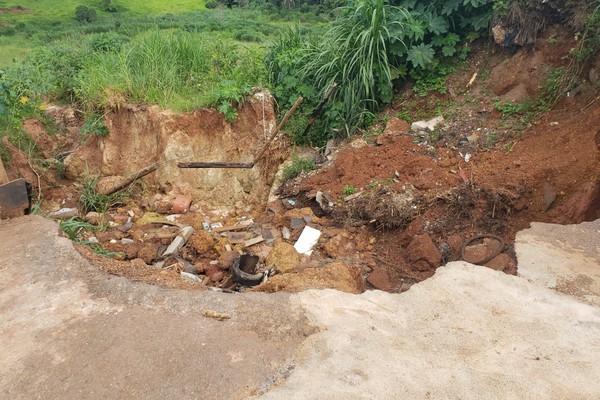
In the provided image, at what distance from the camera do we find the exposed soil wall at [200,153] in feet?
19.7

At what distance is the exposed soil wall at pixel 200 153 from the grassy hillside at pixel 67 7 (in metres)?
9.16

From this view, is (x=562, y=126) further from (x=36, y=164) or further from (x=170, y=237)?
(x=36, y=164)

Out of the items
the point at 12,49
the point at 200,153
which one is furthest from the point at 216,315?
the point at 12,49

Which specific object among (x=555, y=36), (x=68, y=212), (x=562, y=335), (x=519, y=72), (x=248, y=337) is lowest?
(x=68, y=212)

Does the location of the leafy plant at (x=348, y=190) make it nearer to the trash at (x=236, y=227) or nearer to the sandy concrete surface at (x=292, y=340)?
the trash at (x=236, y=227)

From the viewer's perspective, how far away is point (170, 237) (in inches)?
197

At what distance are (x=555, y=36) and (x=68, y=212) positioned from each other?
20.0 feet

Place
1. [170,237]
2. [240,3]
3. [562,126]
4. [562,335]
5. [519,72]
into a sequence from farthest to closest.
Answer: [240,3] → [519,72] → [170,237] → [562,126] → [562,335]

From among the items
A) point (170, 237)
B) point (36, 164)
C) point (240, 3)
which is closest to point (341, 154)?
point (170, 237)

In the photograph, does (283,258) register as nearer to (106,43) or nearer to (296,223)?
(296,223)

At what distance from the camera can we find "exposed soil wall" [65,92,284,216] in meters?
6.00

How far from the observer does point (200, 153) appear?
6.06 meters

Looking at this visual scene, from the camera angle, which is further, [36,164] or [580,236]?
[36,164]

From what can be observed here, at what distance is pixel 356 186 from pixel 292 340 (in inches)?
100
